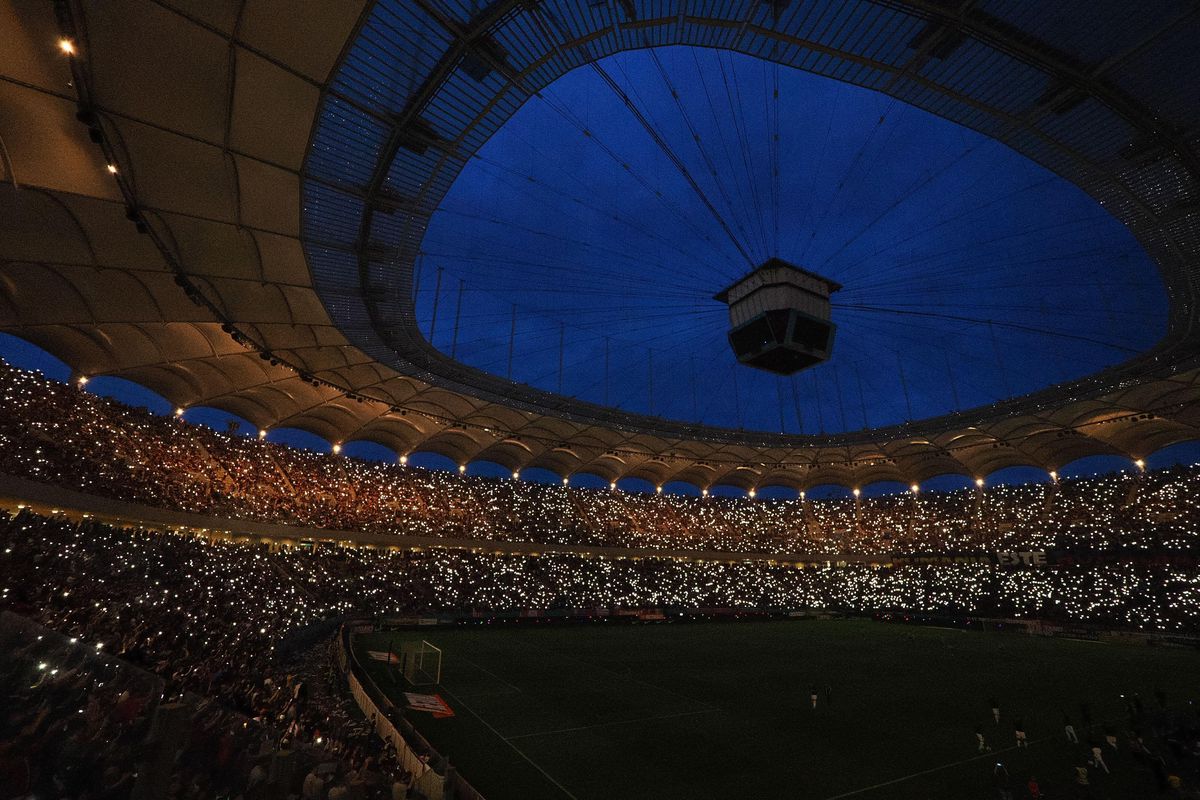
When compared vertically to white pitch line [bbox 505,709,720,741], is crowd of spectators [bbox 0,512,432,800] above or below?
above

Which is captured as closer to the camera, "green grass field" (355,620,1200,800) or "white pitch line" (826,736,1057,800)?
"white pitch line" (826,736,1057,800)

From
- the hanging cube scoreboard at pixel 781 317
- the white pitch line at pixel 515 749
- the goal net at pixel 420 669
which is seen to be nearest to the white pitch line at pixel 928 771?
the white pitch line at pixel 515 749

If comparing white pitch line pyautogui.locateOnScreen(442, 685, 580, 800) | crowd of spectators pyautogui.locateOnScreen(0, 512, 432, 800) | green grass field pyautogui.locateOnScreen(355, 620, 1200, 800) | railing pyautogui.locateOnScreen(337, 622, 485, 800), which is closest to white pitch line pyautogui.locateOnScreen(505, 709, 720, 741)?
green grass field pyautogui.locateOnScreen(355, 620, 1200, 800)

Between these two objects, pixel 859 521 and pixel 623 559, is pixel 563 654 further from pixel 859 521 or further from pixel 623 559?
pixel 859 521

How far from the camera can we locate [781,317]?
79.3 feet

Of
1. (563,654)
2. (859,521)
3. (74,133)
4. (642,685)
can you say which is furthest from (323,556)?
(859,521)

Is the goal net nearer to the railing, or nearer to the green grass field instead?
the green grass field

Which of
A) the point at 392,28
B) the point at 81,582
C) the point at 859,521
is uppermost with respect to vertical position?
the point at 392,28

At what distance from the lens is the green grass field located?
13.0 meters

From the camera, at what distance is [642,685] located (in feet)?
73.9

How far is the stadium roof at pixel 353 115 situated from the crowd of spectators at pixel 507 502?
6.84m

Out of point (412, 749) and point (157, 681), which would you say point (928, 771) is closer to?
point (412, 749)

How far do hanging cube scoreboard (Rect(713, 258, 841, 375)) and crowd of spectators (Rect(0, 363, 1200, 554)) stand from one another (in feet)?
98.9

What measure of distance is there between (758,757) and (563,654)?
663 inches
